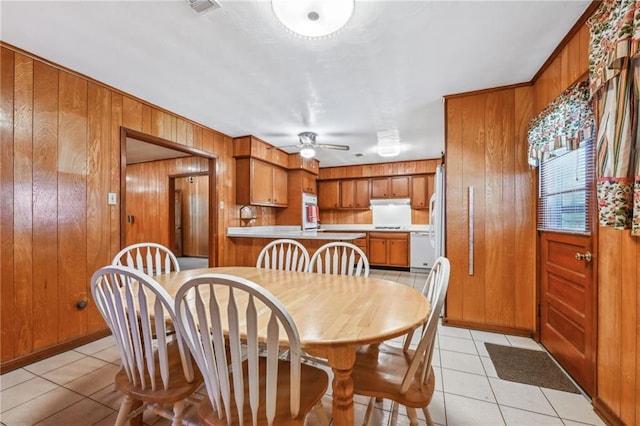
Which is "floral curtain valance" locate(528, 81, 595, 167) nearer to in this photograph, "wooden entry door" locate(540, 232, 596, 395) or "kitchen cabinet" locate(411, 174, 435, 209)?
"wooden entry door" locate(540, 232, 596, 395)

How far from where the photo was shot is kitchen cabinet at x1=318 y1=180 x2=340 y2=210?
655 centimetres

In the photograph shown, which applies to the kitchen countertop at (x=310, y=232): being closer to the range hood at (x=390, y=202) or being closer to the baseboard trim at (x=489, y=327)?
the range hood at (x=390, y=202)

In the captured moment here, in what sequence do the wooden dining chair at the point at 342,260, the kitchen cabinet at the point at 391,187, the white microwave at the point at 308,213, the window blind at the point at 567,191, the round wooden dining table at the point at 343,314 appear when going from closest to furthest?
1. the round wooden dining table at the point at 343,314
2. the window blind at the point at 567,191
3. the wooden dining chair at the point at 342,260
4. the white microwave at the point at 308,213
5. the kitchen cabinet at the point at 391,187

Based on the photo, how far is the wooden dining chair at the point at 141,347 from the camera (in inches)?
42.0

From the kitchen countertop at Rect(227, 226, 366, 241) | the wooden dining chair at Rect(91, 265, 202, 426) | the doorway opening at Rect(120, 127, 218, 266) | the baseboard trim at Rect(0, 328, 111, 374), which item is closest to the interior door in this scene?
the doorway opening at Rect(120, 127, 218, 266)

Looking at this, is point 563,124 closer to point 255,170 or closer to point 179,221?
point 255,170

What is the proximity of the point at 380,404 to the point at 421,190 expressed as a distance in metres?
4.80

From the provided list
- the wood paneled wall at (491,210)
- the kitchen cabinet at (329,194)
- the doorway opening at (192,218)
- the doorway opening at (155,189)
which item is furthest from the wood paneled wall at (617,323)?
the doorway opening at (192,218)

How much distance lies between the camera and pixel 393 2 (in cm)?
158

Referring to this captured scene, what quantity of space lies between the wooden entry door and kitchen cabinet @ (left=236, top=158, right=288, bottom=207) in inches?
144

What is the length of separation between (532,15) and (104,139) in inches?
141

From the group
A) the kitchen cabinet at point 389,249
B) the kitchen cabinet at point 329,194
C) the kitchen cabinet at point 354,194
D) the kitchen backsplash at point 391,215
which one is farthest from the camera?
the kitchen cabinet at point 329,194

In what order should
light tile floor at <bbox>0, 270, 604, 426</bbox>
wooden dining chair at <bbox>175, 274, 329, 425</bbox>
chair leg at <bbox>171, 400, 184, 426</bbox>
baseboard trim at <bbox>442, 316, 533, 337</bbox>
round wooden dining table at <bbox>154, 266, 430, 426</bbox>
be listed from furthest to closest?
baseboard trim at <bbox>442, 316, 533, 337</bbox>
light tile floor at <bbox>0, 270, 604, 426</bbox>
chair leg at <bbox>171, 400, 184, 426</bbox>
round wooden dining table at <bbox>154, 266, 430, 426</bbox>
wooden dining chair at <bbox>175, 274, 329, 425</bbox>

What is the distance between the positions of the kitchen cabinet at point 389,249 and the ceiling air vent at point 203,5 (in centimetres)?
474
